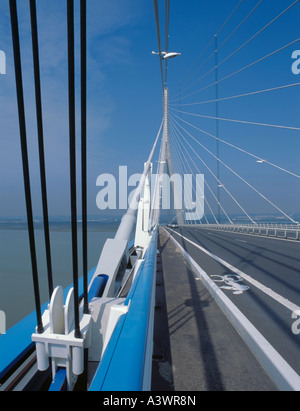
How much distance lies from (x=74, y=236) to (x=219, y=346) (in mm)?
2375

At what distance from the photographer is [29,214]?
182 cm

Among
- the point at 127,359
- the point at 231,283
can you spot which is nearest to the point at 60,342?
the point at 127,359

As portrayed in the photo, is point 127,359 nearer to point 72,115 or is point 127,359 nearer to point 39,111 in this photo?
point 72,115

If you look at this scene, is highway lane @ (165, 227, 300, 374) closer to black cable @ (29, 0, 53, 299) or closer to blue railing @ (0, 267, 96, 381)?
blue railing @ (0, 267, 96, 381)

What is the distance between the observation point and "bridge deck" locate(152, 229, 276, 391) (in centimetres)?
244

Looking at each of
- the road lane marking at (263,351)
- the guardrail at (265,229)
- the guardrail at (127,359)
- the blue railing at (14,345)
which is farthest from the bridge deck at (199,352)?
the guardrail at (265,229)

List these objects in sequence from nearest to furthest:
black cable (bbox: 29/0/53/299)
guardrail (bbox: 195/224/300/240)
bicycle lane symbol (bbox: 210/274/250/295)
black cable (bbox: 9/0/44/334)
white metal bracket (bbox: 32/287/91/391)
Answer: black cable (bbox: 9/0/44/334) < black cable (bbox: 29/0/53/299) < white metal bracket (bbox: 32/287/91/391) < bicycle lane symbol (bbox: 210/274/250/295) < guardrail (bbox: 195/224/300/240)

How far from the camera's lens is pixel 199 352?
3027 mm

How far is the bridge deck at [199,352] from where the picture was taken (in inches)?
96.2

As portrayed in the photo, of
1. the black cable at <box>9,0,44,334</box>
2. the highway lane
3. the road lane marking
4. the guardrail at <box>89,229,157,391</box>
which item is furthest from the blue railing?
the highway lane

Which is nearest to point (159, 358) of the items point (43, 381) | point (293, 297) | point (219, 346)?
point (219, 346)

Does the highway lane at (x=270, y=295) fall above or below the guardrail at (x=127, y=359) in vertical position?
below

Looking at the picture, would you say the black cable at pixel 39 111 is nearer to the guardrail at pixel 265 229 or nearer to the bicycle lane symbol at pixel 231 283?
the bicycle lane symbol at pixel 231 283

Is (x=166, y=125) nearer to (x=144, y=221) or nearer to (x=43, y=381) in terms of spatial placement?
(x=144, y=221)
